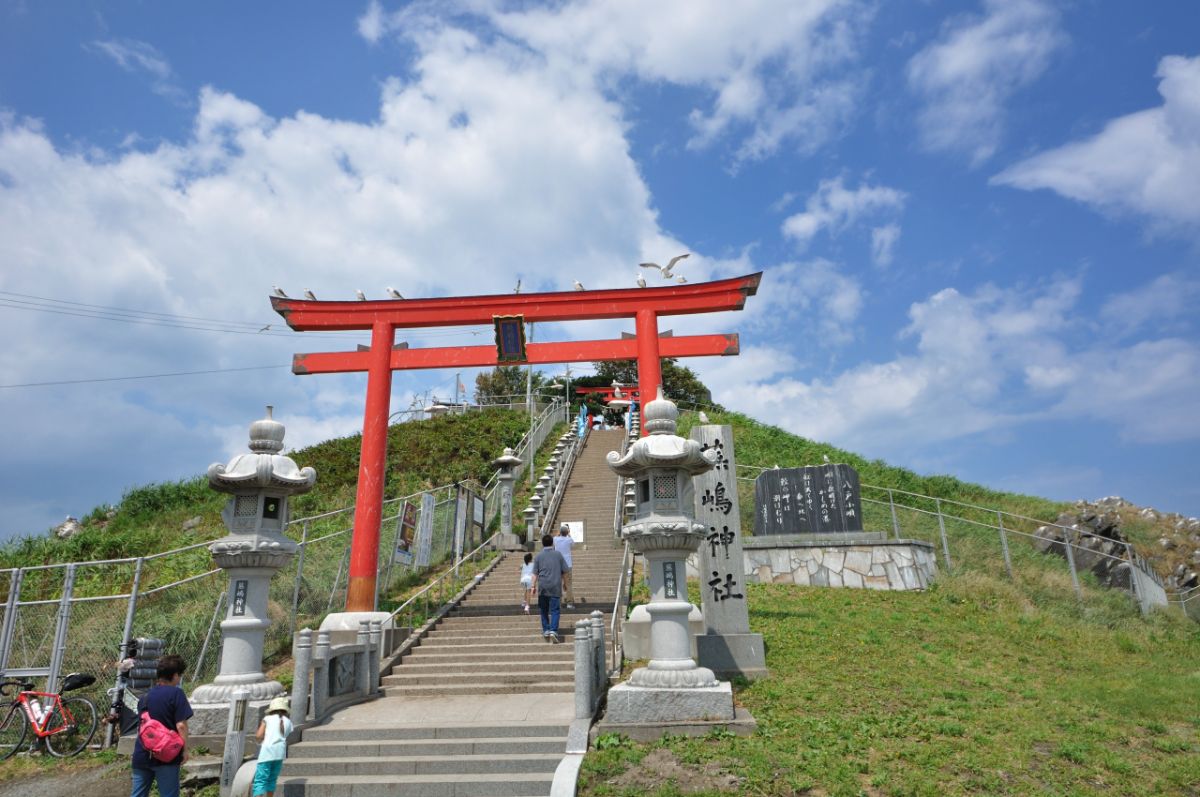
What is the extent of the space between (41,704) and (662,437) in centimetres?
823

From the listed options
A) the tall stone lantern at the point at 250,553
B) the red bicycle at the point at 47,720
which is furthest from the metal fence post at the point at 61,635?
the tall stone lantern at the point at 250,553

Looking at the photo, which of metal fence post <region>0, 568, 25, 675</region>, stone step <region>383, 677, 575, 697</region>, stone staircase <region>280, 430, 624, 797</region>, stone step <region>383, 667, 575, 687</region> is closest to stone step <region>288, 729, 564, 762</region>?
stone staircase <region>280, 430, 624, 797</region>

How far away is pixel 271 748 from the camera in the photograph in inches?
243

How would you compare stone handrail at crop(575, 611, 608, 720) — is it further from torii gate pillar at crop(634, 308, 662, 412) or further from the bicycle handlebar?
the bicycle handlebar

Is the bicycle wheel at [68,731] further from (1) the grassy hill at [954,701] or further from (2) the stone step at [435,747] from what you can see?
(1) the grassy hill at [954,701]

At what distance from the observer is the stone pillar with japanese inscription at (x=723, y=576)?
30.9 ft

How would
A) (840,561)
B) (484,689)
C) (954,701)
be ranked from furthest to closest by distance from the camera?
1. (840,561)
2. (484,689)
3. (954,701)

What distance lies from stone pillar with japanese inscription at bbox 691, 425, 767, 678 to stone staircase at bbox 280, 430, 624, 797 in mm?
2092

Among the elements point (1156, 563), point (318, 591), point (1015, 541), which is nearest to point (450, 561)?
point (318, 591)

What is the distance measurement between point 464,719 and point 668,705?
2.41m

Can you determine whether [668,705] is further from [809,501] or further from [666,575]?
[809,501]

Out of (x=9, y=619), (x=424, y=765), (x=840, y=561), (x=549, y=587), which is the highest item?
(x=840, y=561)

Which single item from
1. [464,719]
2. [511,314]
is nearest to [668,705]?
[464,719]

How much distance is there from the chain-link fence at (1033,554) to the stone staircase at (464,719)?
8385 millimetres
